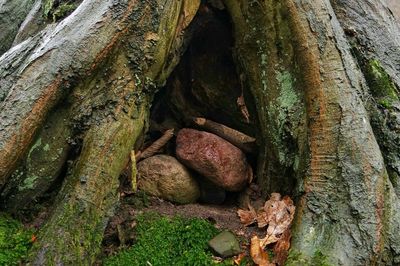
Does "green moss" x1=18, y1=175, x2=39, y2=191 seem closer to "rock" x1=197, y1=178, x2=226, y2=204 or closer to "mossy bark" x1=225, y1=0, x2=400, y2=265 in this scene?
"rock" x1=197, y1=178, x2=226, y2=204

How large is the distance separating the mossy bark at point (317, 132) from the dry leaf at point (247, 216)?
19 cm

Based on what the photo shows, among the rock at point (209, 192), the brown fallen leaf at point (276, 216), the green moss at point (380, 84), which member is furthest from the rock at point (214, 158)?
the green moss at point (380, 84)

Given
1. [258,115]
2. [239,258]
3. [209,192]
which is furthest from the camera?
[209,192]

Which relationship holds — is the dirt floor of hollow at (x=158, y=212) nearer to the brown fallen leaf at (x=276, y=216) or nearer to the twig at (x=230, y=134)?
the brown fallen leaf at (x=276, y=216)

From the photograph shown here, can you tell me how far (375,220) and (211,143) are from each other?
45.1 inches

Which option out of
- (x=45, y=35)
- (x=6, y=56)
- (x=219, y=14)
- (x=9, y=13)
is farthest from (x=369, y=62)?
(x=9, y=13)

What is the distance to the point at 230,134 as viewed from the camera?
10.2 feet

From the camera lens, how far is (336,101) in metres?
2.31

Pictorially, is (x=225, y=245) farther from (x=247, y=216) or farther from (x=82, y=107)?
(x=82, y=107)

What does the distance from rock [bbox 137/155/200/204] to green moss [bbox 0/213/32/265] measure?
2.46ft

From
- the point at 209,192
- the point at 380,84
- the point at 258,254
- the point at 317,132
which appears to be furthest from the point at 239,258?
the point at 380,84

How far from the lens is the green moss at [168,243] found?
83.7 inches

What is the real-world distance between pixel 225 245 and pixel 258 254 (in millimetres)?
158

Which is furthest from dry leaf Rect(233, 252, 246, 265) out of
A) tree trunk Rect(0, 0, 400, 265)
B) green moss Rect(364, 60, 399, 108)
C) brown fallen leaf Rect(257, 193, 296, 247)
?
green moss Rect(364, 60, 399, 108)
